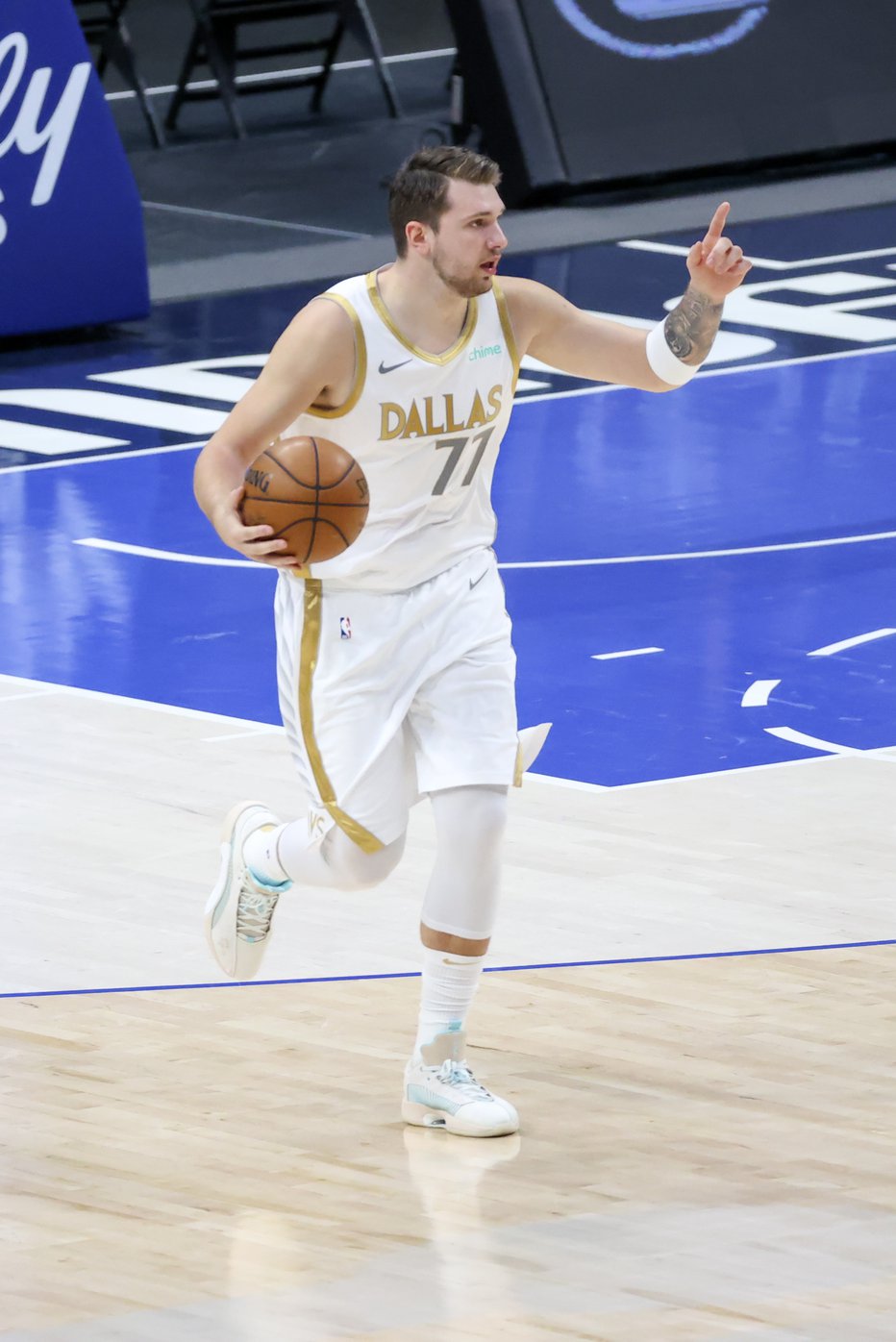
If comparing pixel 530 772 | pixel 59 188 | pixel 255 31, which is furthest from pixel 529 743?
pixel 255 31

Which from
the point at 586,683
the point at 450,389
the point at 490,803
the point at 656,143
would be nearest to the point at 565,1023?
the point at 490,803

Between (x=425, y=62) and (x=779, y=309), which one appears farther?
(x=425, y=62)

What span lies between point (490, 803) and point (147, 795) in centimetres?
304

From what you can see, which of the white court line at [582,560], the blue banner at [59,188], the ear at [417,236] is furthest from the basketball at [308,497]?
the blue banner at [59,188]

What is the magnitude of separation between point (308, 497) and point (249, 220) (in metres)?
14.2

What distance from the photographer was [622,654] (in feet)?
35.9

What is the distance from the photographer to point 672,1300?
5320mm

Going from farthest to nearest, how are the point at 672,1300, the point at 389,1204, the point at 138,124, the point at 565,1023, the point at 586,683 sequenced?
the point at 138,124, the point at 586,683, the point at 565,1023, the point at 389,1204, the point at 672,1300

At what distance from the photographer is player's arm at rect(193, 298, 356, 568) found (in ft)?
20.4

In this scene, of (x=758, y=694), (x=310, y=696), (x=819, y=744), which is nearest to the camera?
(x=310, y=696)

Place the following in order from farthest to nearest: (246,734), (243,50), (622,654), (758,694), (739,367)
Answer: (243,50)
(739,367)
(622,654)
(758,694)
(246,734)

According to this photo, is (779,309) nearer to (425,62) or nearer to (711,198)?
(711,198)

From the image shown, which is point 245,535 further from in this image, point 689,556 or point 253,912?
point 689,556

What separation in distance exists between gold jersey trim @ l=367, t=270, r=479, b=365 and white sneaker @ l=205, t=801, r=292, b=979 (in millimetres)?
1212
